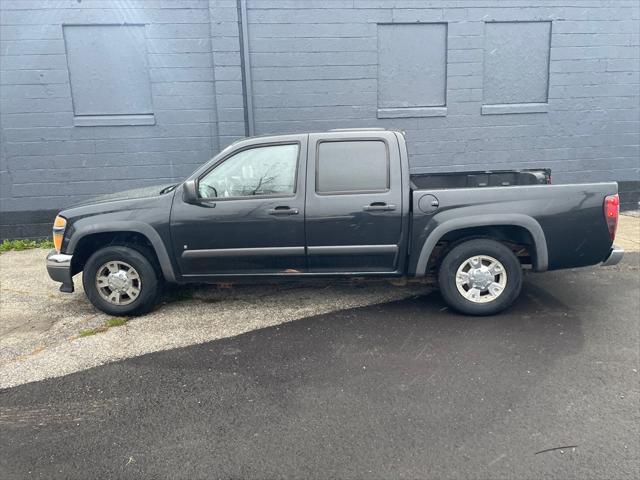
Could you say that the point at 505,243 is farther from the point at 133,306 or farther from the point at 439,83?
the point at 439,83

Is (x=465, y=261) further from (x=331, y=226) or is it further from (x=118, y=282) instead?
(x=118, y=282)

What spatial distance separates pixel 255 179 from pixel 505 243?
2504 mm

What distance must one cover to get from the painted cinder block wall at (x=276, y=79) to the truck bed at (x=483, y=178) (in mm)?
2878

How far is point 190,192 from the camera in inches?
188

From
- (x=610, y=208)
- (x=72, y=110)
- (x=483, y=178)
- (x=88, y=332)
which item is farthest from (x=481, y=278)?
(x=72, y=110)

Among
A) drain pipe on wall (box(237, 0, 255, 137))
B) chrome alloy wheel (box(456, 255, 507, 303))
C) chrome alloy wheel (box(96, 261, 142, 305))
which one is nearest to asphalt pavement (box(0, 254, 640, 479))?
chrome alloy wheel (box(456, 255, 507, 303))

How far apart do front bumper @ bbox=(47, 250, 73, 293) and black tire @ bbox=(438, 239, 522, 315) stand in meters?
3.56

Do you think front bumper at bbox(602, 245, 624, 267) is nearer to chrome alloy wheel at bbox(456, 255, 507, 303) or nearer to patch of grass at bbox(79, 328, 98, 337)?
chrome alloy wheel at bbox(456, 255, 507, 303)

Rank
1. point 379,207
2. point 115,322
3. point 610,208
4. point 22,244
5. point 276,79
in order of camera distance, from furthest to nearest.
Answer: point 276,79, point 22,244, point 115,322, point 379,207, point 610,208

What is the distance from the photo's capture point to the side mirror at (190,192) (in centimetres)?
478

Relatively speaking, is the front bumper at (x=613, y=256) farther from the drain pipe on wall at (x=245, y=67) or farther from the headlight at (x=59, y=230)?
the drain pipe on wall at (x=245, y=67)

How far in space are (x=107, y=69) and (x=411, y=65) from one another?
16.5ft

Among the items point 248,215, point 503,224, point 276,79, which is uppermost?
point 276,79

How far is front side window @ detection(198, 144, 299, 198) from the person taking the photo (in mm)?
4895
